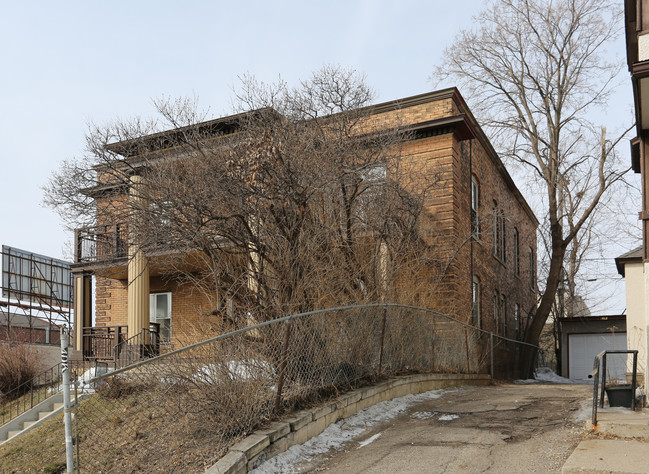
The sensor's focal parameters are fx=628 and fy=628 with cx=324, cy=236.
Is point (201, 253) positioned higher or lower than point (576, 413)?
higher

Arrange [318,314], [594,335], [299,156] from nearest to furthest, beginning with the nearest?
[318,314] → [299,156] → [594,335]

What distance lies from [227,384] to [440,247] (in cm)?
1169

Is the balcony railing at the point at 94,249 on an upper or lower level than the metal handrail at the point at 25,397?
upper

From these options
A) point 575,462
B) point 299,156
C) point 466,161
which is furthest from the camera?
point 466,161

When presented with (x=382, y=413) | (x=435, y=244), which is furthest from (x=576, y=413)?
(x=435, y=244)

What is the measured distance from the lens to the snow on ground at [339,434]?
6922mm

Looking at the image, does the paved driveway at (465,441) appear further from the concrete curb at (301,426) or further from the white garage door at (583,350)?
the white garage door at (583,350)

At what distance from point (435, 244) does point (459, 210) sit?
63.3 inches

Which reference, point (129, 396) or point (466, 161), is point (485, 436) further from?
point (466, 161)

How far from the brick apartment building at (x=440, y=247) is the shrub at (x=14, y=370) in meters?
1.58

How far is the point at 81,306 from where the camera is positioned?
2022cm

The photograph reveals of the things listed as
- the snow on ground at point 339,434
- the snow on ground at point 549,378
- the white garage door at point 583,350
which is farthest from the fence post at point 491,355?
the white garage door at point 583,350

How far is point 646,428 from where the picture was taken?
7191 millimetres

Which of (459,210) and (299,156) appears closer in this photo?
(299,156)
